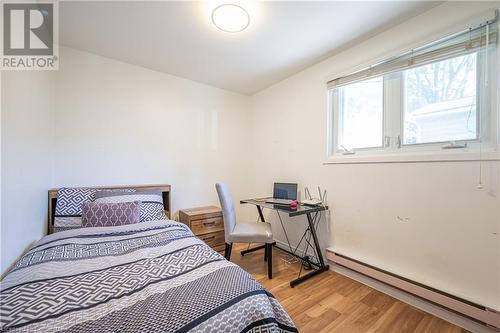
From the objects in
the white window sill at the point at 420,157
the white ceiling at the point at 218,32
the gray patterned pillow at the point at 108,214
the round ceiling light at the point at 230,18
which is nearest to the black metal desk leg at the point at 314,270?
the white window sill at the point at 420,157

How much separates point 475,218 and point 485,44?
1161 millimetres

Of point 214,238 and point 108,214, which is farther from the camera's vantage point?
point 214,238

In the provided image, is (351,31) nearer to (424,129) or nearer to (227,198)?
(424,129)

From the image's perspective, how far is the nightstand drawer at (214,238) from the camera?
247 centimetres

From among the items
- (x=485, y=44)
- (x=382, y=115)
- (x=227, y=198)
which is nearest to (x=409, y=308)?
(x=382, y=115)

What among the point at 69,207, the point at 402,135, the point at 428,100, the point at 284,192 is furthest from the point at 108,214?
the point at 428,100

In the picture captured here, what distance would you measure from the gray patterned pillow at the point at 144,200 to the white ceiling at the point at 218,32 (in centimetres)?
152

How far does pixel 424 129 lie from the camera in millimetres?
1595

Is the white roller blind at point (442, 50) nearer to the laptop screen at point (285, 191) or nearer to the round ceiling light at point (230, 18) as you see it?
the round ceiling light at point (230, 18)

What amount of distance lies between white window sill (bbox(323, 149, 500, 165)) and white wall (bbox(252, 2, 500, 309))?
0.04m

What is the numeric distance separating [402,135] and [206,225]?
2.28m

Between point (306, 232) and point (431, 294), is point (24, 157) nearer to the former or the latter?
point (306, 232)

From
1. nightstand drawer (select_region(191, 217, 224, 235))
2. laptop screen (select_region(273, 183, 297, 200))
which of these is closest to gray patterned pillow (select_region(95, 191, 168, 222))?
nightstand drawer (select_region(191, 217, 224, 235))

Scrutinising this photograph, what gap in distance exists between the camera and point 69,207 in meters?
1.82
